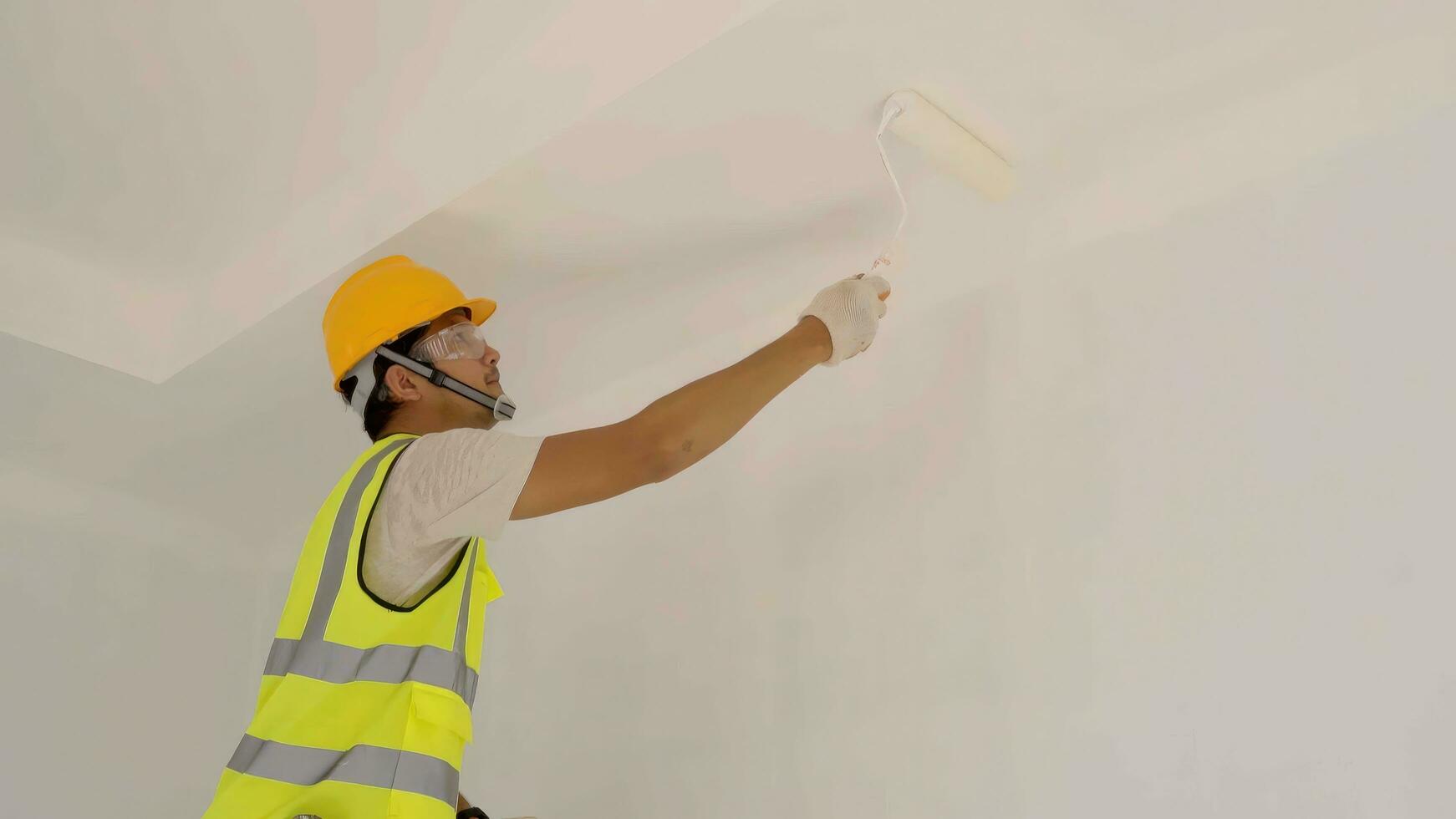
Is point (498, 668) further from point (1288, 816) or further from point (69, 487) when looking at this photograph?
point (1288, 816)

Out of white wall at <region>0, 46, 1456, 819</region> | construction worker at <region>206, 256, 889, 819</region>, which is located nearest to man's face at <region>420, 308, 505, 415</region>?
construction worker at <region>206, 256, 889, 819</region>

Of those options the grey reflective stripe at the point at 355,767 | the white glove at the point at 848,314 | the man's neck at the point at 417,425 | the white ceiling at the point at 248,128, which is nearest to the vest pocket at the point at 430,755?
the grey reflective stripe at the point at 355,767

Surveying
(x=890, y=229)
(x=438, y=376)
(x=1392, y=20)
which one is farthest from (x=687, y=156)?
(x=1392, y=20)

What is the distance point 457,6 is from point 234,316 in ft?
3.07

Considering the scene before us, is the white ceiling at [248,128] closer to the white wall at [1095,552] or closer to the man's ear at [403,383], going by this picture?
the man's ear at [403,383]

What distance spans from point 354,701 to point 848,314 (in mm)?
894

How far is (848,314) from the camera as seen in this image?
171 centimetres

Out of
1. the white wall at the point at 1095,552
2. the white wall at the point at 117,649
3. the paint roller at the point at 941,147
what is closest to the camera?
the white wall at the point at 1095,552

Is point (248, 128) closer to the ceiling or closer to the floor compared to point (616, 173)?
closer to the ceiling

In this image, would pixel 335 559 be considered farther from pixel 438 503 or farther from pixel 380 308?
pixel 380 308

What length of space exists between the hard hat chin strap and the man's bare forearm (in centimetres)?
42

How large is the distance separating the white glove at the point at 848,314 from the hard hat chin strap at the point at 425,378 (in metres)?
0.53

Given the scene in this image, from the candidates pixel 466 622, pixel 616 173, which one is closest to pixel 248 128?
pixel 616 173

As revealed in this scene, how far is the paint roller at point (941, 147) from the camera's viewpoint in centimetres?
175
